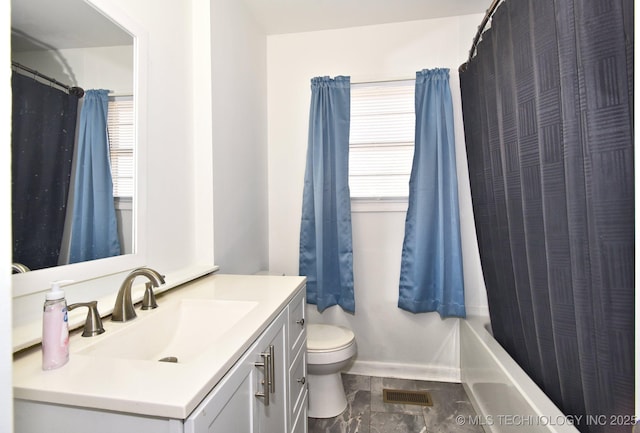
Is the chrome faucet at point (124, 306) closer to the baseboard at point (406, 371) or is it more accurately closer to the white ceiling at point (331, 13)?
the white ceiling at point (331, 13)

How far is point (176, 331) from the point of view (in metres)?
1.10

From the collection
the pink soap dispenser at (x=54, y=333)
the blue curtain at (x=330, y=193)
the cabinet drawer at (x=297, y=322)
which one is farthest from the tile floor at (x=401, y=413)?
the pink soap dispenser at (x=54, y=333)

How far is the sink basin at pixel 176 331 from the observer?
2.91 feet

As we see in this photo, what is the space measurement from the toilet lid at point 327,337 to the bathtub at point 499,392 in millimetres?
730

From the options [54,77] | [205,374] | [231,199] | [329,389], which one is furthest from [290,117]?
[205,374]

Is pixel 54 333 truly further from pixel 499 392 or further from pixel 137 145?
pixel 499 392

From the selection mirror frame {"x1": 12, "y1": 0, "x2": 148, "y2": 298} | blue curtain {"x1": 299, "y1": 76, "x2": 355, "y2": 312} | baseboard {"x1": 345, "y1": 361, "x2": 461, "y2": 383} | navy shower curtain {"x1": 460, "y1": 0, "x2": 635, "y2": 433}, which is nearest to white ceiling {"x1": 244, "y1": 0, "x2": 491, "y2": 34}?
blue curtain {"x1": 299, "y1": 76, "x2": 355, "y2": 312}

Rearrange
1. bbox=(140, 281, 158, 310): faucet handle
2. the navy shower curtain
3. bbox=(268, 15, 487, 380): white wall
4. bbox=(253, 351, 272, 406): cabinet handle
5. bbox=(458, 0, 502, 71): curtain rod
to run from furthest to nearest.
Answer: bbox=(268, 15, 487, 380): white wall < bbox=(458, 0, 502, 71): curtain rod < bbox=(140, 281, 158, 310): faucet handle < bbox=(253, 351, 272, 406): cabinet handle < the navy shower curtain

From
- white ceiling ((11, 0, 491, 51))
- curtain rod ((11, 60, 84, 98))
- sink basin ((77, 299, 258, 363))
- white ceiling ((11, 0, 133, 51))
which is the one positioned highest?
white ceiling ((11, 0, 491, 51))

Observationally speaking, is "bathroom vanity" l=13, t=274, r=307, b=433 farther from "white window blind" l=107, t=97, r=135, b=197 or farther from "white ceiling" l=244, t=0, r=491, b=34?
"white ceiling" l=244, t=0, r=491, b=34

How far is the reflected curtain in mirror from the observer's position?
2.68ft

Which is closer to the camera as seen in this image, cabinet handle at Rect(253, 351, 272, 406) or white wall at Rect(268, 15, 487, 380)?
cabinet handle at Rect(253, 351, 272, 406)

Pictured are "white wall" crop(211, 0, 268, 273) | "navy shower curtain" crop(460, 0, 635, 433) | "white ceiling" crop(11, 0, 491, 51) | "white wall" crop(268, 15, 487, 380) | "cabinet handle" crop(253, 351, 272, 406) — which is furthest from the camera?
"white wall" crop(268, 15, 487, 380)

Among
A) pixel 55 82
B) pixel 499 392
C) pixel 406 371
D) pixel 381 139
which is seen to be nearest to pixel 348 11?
pixel 381 139
